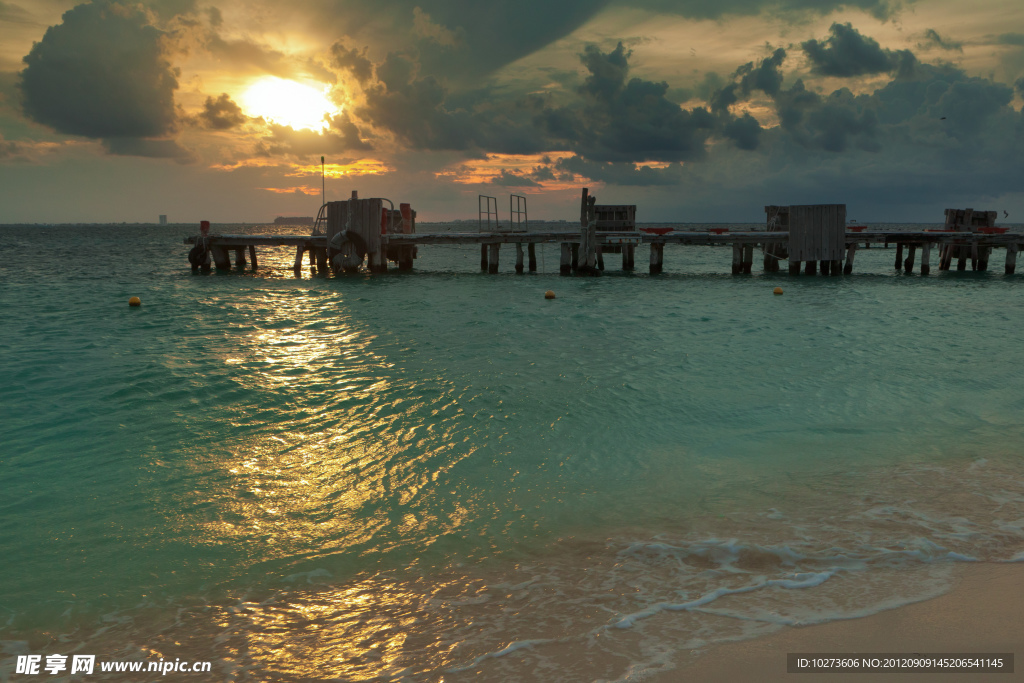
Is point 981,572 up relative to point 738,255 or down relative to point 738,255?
down

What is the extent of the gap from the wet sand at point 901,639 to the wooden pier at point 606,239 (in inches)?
1075

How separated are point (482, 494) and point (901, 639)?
3.81m

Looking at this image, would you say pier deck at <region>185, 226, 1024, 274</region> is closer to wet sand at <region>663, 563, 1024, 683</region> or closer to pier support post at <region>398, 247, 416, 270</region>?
pier support post at <region>398, 247, 416, 270</region>

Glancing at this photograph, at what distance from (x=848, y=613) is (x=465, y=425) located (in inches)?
221

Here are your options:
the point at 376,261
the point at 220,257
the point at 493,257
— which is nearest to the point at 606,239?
the point at 493,257

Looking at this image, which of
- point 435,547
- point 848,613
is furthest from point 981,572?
point 435,547

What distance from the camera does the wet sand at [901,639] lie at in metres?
3.57

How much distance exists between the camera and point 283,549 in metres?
5.41

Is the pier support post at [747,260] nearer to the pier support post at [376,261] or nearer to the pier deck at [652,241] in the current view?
the pier deck at [652,241]

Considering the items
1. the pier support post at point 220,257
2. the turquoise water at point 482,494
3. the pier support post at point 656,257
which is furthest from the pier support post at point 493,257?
the turquoise water at point 482,494

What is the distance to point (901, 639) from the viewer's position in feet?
12.7

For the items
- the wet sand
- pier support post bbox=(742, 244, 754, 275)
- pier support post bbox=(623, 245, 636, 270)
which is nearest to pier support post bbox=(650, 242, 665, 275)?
pier support post bbox=(623, 245, 636, 270)

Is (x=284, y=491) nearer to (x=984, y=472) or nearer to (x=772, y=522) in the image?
(x=772, y=522)

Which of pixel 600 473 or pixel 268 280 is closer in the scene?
pixel 600 473
